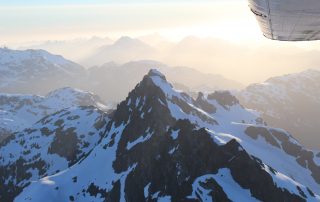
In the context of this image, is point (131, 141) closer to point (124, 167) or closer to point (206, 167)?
point (124, 167)

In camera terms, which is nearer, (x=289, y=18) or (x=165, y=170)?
(x=289, y=18)

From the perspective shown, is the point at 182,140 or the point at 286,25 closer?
the point at 286,25

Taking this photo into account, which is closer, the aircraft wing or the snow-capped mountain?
the aircraft wing

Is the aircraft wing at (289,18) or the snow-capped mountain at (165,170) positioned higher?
the aircraft wing at (289,18)

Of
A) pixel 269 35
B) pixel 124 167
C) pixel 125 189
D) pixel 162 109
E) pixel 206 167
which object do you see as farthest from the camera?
pixel 162 109

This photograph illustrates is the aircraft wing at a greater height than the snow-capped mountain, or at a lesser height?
greater

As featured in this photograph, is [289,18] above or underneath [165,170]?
above

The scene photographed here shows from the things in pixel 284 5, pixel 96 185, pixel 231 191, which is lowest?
pixel 96 185

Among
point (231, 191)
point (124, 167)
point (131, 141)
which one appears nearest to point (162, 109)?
point (131, 141)

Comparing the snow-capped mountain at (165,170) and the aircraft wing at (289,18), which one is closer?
the aircraft wing at (289,18)

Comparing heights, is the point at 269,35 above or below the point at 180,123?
above

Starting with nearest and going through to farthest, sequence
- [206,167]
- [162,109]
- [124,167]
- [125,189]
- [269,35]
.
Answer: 1. [269,35]
2. [206,167]
3. [125,189]
4. [124,167]
5. [162,109]
